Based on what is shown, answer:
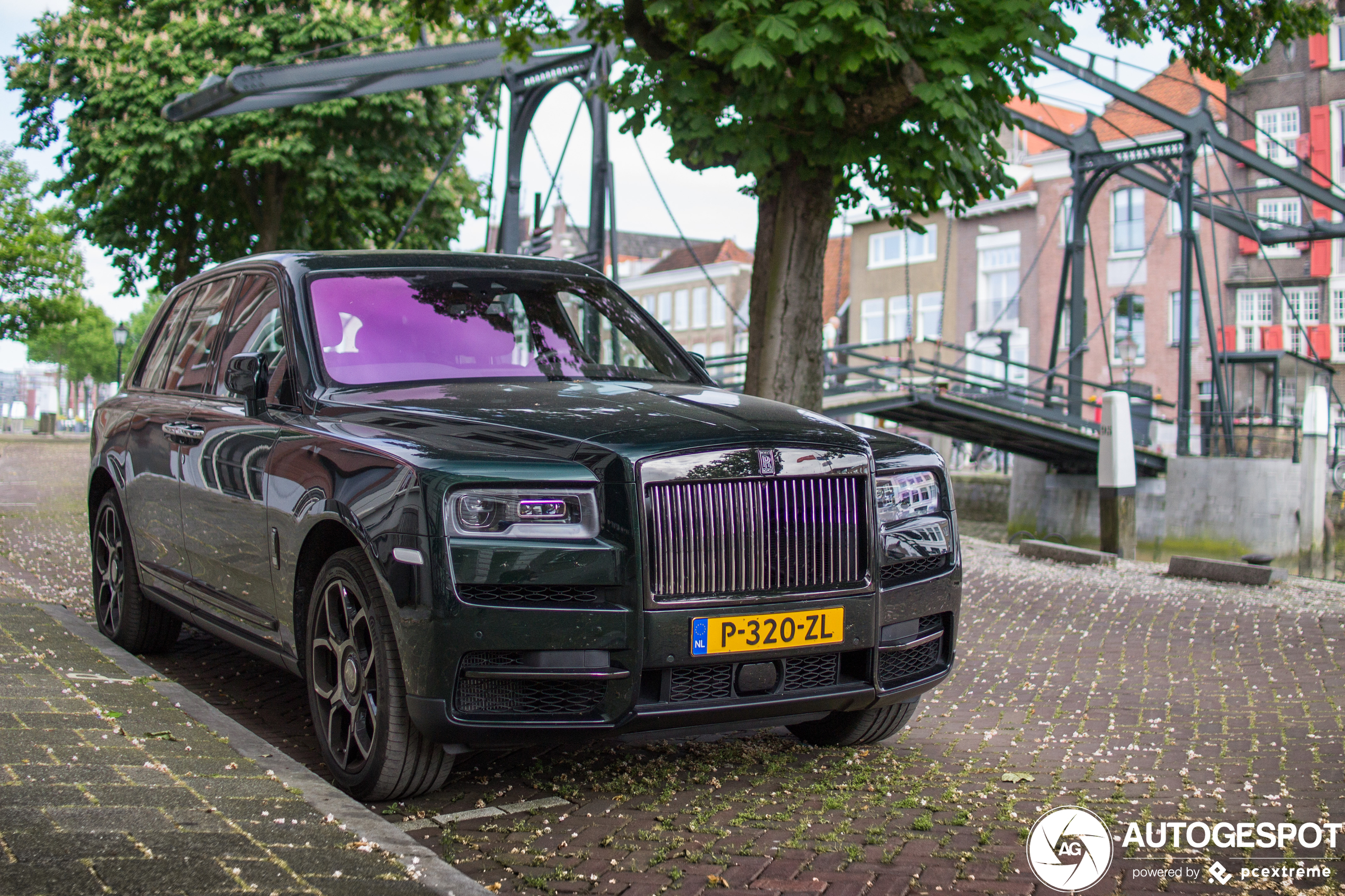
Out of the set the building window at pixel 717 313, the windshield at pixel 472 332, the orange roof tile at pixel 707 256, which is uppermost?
the orange roof tile at pixel 707 256

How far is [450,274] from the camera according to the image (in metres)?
5.19

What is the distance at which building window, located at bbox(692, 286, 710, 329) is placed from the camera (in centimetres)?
6606

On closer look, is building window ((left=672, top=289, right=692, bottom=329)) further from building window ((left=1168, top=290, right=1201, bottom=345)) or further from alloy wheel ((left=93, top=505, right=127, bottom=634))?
alloy wheel ((left=93, top=505, right=127, bottom=634))

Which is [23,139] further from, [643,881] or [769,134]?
[643,881]

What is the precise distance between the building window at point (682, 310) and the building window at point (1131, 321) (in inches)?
1075

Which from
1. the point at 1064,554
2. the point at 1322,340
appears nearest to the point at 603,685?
the point at 1064,554

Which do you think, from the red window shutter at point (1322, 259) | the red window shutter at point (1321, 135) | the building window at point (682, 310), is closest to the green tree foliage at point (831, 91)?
the red window shutter at point (1322, 259)

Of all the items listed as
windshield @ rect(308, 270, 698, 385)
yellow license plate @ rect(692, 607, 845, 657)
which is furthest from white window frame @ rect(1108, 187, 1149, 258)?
yellow license plate @ rect(692, 607, 845, 657)

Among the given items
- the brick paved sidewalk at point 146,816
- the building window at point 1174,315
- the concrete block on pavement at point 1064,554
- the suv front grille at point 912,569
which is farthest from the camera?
the building window at point 1174,315

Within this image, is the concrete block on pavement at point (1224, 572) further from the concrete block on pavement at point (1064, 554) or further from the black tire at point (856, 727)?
the black tire at point (856, 727)

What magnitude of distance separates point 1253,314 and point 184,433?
135 ft

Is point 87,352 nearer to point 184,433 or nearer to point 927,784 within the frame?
point 184,433

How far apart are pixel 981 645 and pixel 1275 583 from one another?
5.00m

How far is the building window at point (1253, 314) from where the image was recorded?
40844mm
